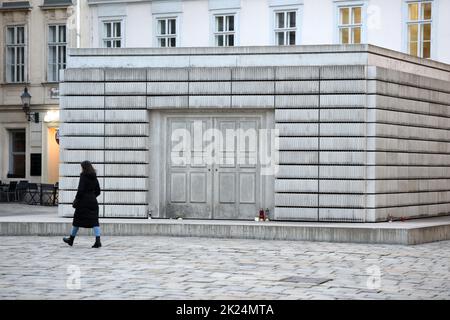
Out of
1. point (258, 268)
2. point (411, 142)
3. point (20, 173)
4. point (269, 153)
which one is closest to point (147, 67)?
point (269, 153)

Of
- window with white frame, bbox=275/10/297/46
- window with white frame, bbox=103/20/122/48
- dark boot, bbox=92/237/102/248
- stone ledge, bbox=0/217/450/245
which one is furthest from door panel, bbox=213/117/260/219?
window with white frame, bbox=103/20/122/48

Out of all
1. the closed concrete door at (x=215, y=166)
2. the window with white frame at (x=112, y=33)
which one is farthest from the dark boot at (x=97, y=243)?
the window with white frame at (x=112, y=33)

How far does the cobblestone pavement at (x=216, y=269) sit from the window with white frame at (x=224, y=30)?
52.8 ft

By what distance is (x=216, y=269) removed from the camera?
1377cm

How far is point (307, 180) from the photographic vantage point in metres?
21.0

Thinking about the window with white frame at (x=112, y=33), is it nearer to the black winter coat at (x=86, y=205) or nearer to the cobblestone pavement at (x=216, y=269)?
the cobblestone pavement at (x=216, y=269)

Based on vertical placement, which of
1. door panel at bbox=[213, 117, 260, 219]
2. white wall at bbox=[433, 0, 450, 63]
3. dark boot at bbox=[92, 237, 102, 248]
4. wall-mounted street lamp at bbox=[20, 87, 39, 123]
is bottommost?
dark boot at bbox=[92, 237, 102, 248]

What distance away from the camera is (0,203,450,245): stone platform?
60.7ft

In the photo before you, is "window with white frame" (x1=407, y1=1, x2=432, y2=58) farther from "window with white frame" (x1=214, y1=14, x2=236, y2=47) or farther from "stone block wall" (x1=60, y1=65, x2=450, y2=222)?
"stone block wall" (x1=60, y1=65, x2=450, y2=222)

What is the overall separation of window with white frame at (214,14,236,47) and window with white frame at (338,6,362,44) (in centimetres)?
399
